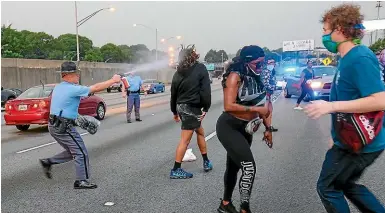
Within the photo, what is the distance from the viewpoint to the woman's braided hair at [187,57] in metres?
6.05

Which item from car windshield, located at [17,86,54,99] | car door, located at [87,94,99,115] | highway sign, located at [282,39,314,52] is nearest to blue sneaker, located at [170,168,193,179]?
car windshield, located at [17,86,54,99]

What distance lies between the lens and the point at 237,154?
165 inches

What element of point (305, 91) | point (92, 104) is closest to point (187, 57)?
point (92, 104)

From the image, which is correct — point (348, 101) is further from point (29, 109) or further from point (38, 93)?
point (38, 93)

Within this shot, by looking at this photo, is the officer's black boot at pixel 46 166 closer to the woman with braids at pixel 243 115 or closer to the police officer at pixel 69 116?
the police officer at pixel 69 116

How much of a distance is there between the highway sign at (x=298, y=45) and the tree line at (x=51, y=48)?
102 feet

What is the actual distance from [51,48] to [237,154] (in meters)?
113

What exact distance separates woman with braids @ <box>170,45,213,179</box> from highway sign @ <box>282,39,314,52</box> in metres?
88.0

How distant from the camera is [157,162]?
23.9ft

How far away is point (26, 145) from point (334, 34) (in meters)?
8.18

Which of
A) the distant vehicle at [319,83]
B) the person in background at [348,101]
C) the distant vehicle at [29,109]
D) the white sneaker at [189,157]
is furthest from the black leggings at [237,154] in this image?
the distant vehicle at [319,83]

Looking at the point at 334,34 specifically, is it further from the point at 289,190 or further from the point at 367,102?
the point at 289,190

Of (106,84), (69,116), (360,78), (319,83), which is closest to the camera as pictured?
(360,78)

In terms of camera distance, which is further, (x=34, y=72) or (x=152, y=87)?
(x=34, y=72)
